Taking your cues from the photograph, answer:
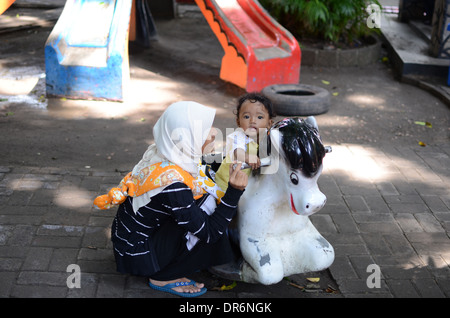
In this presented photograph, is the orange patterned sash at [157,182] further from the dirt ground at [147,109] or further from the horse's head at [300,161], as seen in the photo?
the dirt ground at [147,109]

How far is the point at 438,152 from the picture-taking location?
19.1ft

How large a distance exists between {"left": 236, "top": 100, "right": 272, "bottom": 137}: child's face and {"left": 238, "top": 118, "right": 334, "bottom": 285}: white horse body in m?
0.46

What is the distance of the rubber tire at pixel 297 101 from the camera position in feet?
21.8

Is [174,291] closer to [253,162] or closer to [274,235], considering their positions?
[274,235]

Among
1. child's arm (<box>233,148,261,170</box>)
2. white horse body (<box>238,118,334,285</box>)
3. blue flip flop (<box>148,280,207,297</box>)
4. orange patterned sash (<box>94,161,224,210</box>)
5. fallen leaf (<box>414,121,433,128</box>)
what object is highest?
child's arm (<box>233,148,261,170</box>)

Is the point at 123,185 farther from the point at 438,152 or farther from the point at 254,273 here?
the point at 438,152

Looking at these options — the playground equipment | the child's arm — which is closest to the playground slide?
the playground equipment

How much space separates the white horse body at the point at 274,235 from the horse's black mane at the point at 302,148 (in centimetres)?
10

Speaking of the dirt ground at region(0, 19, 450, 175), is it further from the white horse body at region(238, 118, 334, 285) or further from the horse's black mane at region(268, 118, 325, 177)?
the horse's black mane at region(268, 118, 325, 177)

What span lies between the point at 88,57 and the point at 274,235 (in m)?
4.50

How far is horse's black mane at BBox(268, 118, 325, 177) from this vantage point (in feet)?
9.59

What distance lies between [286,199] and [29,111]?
4448mm

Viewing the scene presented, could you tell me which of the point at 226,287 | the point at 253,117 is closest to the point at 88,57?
the point at 253,117
